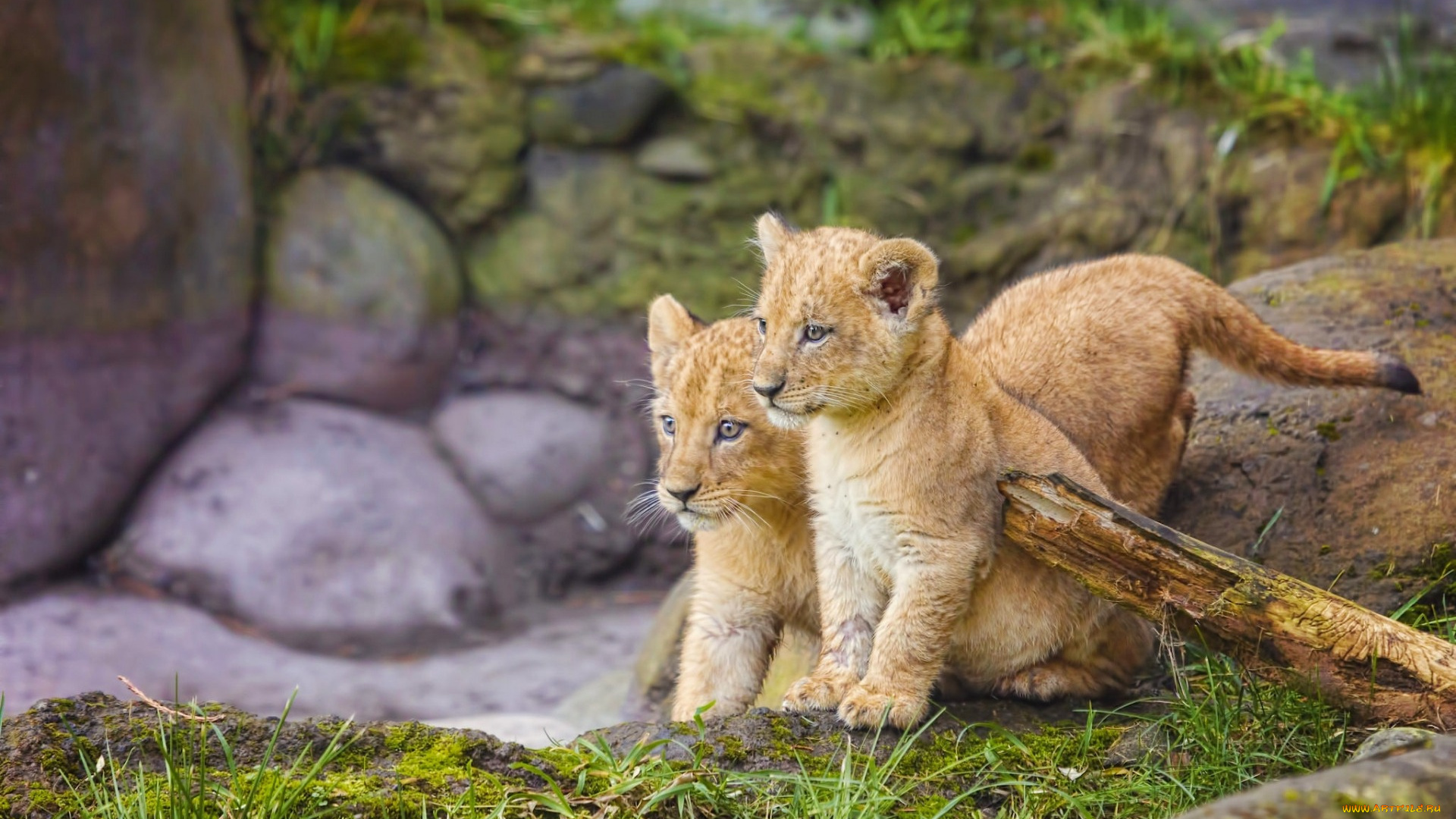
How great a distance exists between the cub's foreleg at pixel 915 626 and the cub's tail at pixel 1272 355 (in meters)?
1.61

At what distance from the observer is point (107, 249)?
7859 millimetres

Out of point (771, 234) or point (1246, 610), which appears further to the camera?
point (771, 234)

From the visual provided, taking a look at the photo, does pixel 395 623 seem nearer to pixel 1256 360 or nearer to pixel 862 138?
pixel 862 138

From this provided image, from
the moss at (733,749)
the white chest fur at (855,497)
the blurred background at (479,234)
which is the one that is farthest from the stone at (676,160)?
the moss at (733,749)

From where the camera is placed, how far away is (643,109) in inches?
386

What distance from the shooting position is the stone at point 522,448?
956cm

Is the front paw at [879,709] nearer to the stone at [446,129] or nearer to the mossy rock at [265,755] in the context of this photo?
the mossy rock at [265,755]

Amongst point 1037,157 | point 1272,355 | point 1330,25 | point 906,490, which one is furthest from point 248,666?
point 1330,25

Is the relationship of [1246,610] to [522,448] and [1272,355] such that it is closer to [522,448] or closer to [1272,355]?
[1272,355]

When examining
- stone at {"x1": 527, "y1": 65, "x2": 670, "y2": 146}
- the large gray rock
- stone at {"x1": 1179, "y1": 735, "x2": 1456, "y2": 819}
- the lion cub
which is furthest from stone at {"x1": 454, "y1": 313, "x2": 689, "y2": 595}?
stone at {"x1": 1179, "y1": 735, "x2": 1456, "y2": 819}

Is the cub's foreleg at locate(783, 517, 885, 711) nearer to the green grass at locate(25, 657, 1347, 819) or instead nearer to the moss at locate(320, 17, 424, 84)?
the green grass at locate(25, 657, 1347, 819)

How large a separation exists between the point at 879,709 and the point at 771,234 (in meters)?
1.62

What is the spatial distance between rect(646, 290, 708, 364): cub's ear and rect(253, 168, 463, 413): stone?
15.4 feet

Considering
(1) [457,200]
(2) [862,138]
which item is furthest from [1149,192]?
(1) [457,200]
